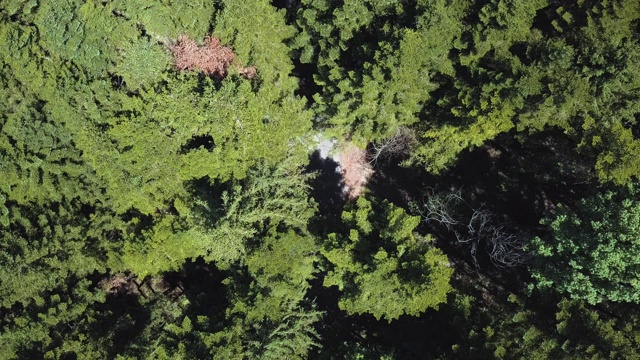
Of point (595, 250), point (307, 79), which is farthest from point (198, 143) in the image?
point (595, 250)

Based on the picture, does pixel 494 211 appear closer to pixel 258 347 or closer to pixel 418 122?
pixel 418 122

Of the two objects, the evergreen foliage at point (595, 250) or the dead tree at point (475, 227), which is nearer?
the evergreen foliage at point (595, 250)

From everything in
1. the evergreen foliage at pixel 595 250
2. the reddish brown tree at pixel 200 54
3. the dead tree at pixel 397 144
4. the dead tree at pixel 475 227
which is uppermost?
the reddish brown tree at pixel 200 54

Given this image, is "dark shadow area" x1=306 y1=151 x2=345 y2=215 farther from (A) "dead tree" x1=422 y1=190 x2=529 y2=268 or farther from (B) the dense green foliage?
(A) "dead tree" x1=422 y1=190 x2=529 y2=268

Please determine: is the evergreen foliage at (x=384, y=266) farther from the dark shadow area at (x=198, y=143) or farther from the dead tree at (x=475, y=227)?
the dark shadow area at (x=198, y=143)

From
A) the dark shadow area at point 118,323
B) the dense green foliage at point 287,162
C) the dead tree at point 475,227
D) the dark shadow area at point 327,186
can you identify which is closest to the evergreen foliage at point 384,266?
the dense green foliage at point 287,162

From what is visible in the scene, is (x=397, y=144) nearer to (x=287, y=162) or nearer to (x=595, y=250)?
(x=287, y=162)

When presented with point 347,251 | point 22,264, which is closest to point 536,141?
point 347,251
